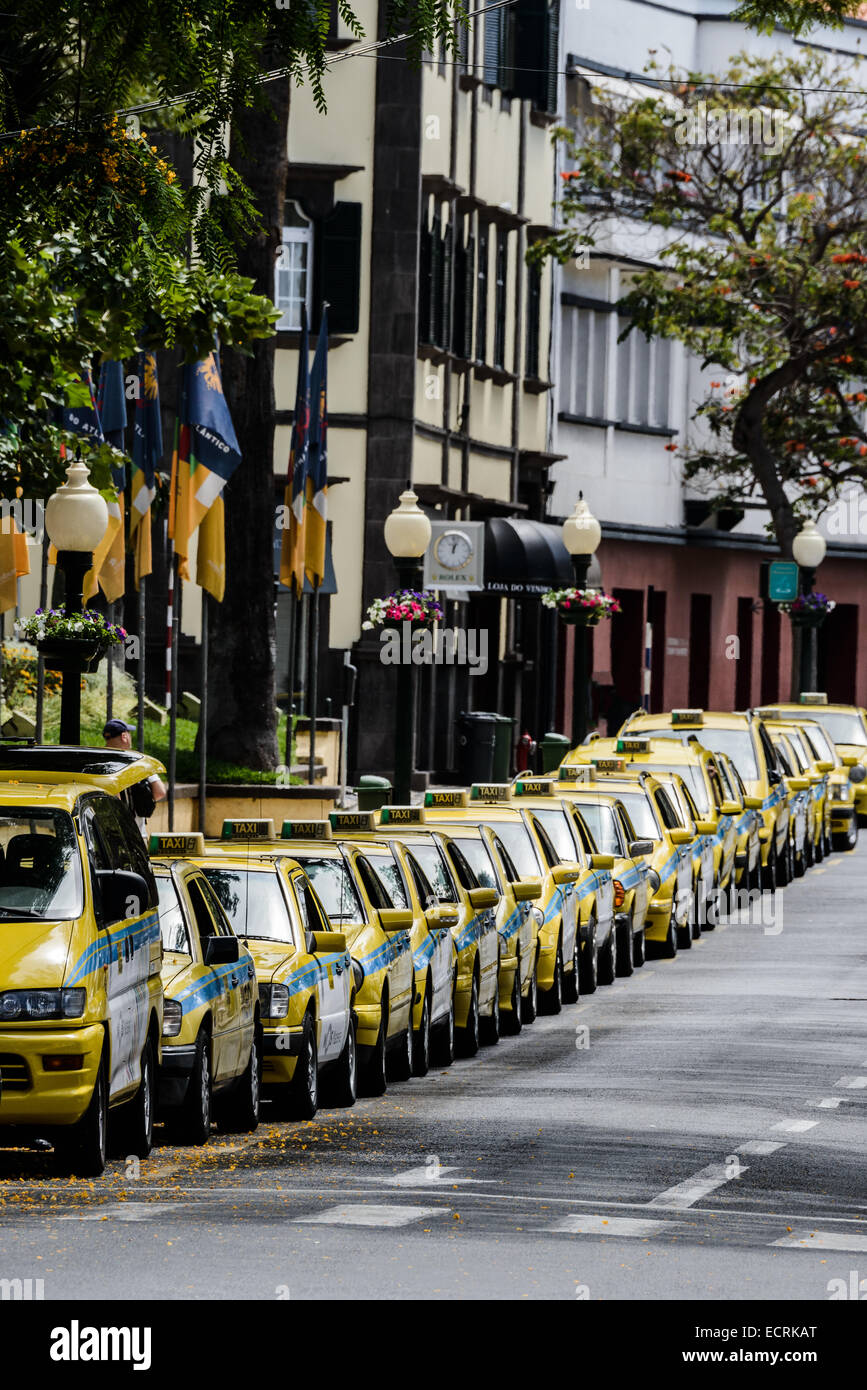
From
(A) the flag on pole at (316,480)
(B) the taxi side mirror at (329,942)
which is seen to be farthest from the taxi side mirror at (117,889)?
(A) the flag on pole at (316,480)

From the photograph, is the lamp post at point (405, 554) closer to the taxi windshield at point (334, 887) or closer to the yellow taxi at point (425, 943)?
the yellow taxi at point (425, 943)

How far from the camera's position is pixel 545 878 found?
75.4 feet

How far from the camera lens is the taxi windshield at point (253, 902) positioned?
54.9ft

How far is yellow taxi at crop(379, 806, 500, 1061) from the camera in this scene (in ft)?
65.4

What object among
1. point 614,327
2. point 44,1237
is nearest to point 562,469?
point 614,327

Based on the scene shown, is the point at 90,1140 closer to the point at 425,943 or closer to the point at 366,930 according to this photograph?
the point at 366,930

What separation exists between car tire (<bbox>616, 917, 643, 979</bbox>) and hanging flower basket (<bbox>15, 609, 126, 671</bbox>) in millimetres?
5680

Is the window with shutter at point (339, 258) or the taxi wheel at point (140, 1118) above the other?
the window with shutter at point (339, 258)

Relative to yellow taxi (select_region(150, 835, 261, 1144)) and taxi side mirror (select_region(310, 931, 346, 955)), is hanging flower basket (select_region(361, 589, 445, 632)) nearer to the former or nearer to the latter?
taxi side mirror (select_region(310, 931, 346, 955))

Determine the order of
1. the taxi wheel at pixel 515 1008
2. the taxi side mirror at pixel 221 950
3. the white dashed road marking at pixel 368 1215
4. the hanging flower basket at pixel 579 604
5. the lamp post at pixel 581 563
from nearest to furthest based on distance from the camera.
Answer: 1. the white dashed road marking at pixel 368 1215
2. the taxi side mirror at pixel 221 950
3. the taxi wheel at pixel 515 1008
4. the lamp post at pixel 581 563
5. the hanging flower basket at pixel 579 604

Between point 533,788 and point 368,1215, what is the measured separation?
591 inches

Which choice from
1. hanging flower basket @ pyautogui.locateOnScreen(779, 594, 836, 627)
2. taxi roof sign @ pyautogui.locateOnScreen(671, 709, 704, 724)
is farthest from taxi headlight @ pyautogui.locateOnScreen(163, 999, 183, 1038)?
hanging flower basket @ pyautogui.locateOnScreen(779, 594, 836, 627)

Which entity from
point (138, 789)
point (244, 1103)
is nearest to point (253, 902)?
point (138, 789)

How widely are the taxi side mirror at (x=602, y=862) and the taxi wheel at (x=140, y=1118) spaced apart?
10574 mm
